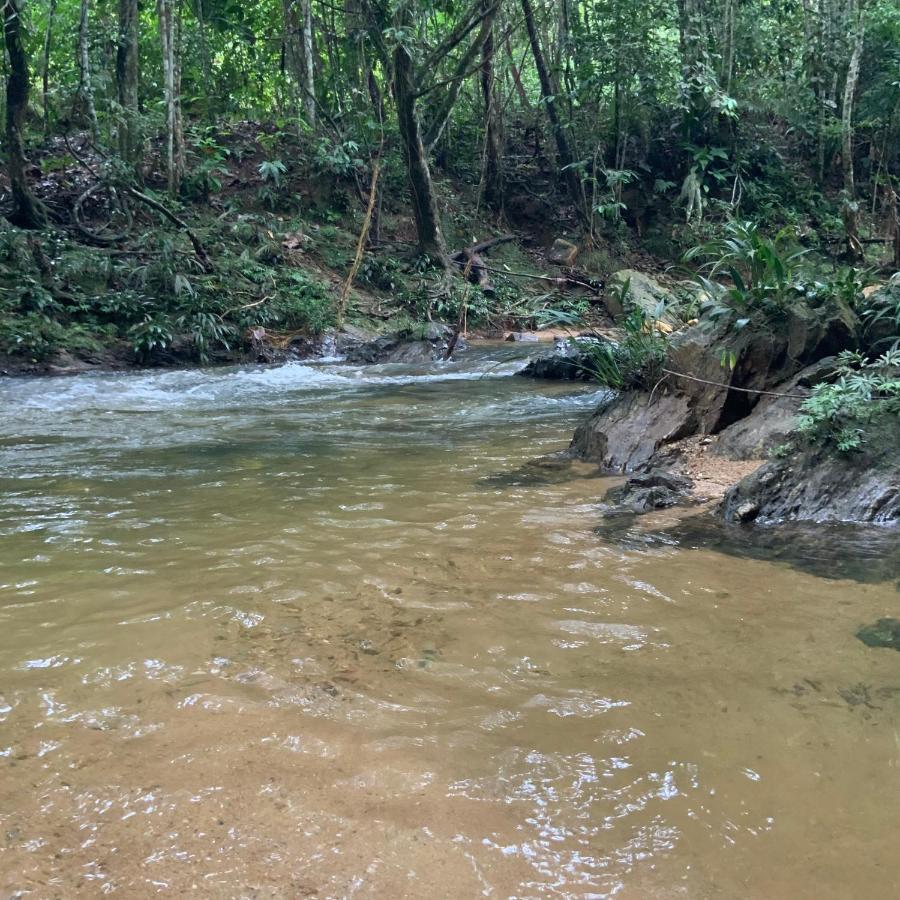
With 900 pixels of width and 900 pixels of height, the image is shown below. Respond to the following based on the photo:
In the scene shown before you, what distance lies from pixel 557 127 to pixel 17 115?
11.1m

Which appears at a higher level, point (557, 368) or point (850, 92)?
point (850, 92)

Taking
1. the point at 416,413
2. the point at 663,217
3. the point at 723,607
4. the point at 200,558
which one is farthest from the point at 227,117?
the point at 723,607

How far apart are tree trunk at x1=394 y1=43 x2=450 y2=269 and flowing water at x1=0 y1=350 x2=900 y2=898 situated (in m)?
11.6

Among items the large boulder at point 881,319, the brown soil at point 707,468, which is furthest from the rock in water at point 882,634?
the large boulder at point 881,319

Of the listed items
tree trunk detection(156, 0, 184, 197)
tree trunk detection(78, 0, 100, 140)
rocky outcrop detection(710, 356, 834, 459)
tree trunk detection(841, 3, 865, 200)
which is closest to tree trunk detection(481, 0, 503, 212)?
tree trunk detection(156, 0, 184, 197)

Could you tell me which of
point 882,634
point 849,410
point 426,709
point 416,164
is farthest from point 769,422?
point 416,164

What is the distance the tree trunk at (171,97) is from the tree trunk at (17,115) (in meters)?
2.52

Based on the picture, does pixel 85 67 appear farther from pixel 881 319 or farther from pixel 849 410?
pixel 849 410

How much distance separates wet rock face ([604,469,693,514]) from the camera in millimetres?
4562

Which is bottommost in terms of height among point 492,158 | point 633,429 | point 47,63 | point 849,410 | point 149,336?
point 633,429

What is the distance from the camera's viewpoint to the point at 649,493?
4641 mm

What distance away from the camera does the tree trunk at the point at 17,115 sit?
11750mm

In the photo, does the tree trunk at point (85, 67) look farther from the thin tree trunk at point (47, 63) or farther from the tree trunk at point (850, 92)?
the tree trunk at point (850, 92)

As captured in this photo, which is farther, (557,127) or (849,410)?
(557,127)
